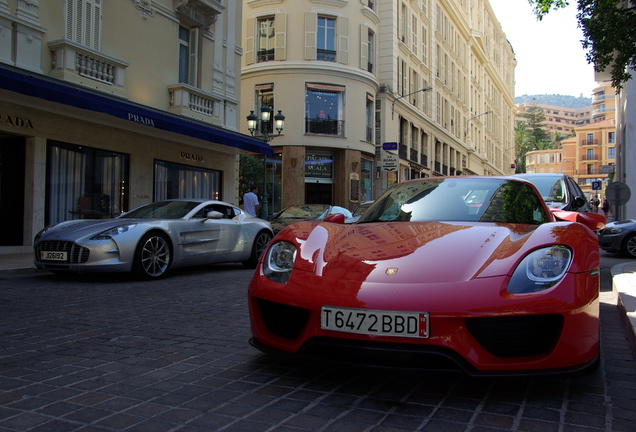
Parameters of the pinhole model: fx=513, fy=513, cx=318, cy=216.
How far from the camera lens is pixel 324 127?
2725 centimetres

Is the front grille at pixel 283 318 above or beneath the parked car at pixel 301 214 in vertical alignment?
beneath

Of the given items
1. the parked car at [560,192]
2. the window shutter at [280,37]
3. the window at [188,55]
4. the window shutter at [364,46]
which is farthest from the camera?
the window shutter at [364,46]

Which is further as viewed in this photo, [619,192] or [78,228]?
[619,192]

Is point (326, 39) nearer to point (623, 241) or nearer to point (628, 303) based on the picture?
point (623, 241)

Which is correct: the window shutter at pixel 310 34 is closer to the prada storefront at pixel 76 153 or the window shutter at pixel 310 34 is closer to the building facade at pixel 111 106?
the building facade at pixel 111 106

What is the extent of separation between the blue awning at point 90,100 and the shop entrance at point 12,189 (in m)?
1.72

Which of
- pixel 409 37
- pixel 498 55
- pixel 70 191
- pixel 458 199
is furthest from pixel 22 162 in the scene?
pixel 498 55

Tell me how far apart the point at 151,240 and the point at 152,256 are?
0.24 meters

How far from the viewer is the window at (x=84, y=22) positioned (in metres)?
12.0

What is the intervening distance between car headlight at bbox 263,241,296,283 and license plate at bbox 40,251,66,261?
4947mm

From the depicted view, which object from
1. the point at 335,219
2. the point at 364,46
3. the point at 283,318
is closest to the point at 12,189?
the point at 335,219

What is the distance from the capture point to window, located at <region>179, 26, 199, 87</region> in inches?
633

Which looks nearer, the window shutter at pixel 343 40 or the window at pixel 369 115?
the window shutter at pixel 343 40

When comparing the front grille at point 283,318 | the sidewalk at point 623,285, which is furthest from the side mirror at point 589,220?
the front grille at point 283,318
